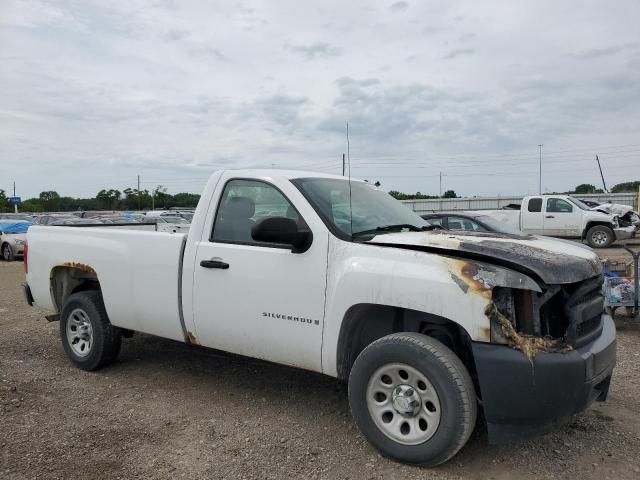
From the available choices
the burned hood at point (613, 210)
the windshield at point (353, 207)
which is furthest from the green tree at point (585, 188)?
the windshield at point (353, 207)

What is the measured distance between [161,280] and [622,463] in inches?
141

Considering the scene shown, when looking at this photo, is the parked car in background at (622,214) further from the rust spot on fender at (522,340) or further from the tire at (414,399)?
the tire at (414,399)

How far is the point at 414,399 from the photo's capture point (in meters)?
3.35

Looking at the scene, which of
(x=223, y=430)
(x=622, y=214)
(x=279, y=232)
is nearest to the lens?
(x=279, y=232)

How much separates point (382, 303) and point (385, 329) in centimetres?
40

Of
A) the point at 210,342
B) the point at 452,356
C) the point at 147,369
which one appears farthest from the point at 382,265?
the point at 147,369

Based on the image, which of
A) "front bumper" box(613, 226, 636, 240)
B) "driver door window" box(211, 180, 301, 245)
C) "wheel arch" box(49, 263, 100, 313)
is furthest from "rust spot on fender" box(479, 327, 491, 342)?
"front bumper" box(613, 226, 636, 240)

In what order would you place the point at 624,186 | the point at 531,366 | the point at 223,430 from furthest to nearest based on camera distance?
the point at 624,186
the point at 223,430
the point at 531,366

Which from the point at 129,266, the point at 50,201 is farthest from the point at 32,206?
the point at 129,266

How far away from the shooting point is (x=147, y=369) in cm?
549

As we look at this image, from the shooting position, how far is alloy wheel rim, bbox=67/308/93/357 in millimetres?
5430

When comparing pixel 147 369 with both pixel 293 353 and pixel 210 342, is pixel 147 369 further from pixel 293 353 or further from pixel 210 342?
pixel 293 353

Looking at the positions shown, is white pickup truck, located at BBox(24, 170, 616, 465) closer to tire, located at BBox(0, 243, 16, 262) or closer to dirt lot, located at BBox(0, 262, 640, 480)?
dirt lot, located at BBox(0, 262, 640, 480)

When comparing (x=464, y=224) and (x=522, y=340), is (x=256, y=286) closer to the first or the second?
(x=522, y=340)
